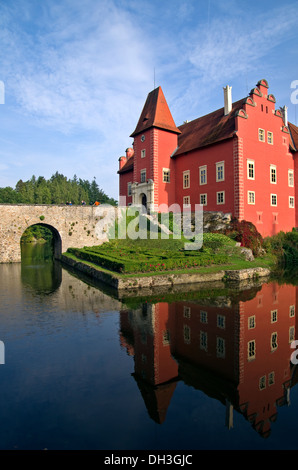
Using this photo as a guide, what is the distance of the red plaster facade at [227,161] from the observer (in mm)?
26922

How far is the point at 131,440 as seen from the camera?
448cm

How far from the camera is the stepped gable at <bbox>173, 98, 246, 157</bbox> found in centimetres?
2793

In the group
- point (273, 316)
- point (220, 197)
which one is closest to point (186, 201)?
point (220, 197)

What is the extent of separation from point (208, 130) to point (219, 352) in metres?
27.3

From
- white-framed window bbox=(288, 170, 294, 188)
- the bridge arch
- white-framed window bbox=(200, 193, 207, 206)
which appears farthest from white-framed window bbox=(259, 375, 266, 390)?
white-framed window bbox=(288, 170, 294, 188)

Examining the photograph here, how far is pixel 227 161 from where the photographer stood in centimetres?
2716

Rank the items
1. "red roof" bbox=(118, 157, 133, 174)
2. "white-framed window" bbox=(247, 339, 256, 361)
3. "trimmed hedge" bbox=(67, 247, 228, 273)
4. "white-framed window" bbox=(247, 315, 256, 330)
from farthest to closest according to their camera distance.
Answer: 1. "red roof" bbox=(118, 157, 133, 174)
2. "trimmed hedge" bbox=(67, 247, 228, 273)
3. "white-framed window" bbox=(247, 315, 256, 330)
4. "white-framed window" bbox=(247, 339, 256, 361)

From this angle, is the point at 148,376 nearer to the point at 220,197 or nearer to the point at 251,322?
the point at 251,322

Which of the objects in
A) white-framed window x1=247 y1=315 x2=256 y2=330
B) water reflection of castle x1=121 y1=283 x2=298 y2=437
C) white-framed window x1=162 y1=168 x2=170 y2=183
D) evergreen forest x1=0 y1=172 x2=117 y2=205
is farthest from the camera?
evergreen forest x1=0 y1=172 x2=117 y2=205

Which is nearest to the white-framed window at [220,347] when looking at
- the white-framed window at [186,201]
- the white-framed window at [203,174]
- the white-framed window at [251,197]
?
the white-framed window at [251,197]

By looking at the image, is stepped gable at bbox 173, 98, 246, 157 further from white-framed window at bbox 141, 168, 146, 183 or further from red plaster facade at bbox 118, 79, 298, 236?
white-framed window at bbox 141, 168, 146, 183

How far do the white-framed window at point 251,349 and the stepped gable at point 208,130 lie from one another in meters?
22.2

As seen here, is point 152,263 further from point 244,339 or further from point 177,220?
point 177,220

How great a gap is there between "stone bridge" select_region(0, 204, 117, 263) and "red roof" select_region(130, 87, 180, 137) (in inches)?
394
